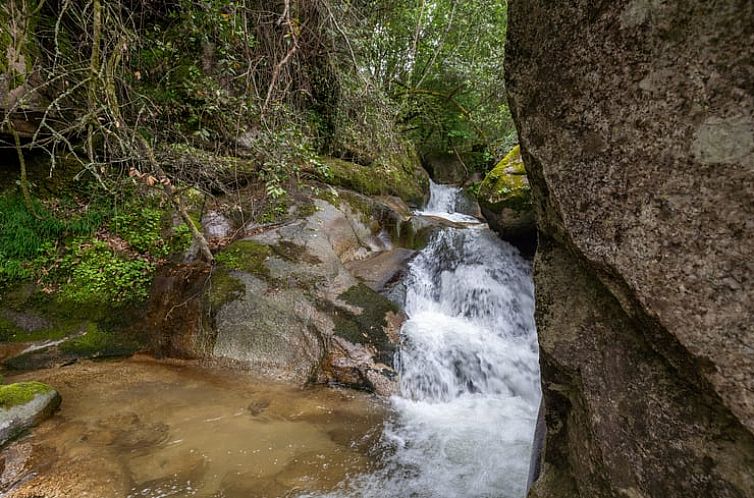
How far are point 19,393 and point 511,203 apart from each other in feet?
22.4

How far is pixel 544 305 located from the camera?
65.7 inches

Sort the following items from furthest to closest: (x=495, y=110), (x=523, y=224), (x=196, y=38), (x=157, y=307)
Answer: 1. (x=495, y=110)
2. (x=523, y=224)
3. (x=196, y=38)
4. (x=157, y=307)

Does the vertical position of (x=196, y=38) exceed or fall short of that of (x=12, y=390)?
it exceeds it

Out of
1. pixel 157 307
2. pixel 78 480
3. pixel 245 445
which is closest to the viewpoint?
pixel 78 480

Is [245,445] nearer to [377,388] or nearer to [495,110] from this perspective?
[377,388]

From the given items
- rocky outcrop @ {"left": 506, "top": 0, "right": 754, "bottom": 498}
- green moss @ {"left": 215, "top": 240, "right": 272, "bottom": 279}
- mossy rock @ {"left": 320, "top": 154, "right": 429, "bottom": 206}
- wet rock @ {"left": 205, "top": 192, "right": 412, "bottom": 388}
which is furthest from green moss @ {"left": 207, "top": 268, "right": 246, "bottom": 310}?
rocky outcrop @ {"left": 506, "top": 0, "right": 754, "bottom": 498}

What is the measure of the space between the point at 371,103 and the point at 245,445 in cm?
449

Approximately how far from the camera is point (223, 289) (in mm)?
4898

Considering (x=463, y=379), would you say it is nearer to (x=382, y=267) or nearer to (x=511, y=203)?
(x=382, y=267)

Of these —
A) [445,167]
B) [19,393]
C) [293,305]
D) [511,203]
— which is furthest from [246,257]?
[445,167]

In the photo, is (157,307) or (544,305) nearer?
(544,305)

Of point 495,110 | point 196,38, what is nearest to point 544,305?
point 196,38

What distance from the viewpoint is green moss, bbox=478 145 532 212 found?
653 cm

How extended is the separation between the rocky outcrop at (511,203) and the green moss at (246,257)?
408 cm
